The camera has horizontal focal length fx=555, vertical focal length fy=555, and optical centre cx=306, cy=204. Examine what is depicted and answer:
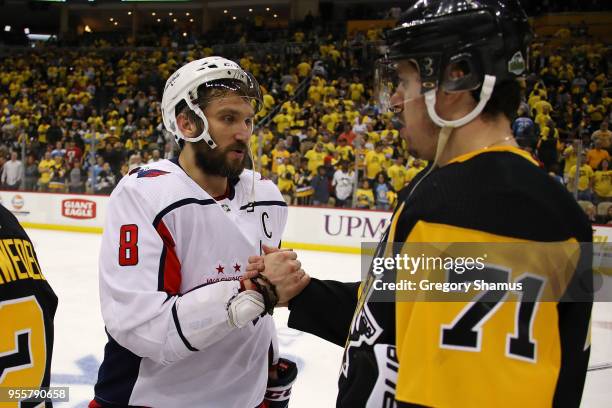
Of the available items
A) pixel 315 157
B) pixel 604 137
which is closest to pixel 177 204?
pixel 604 137

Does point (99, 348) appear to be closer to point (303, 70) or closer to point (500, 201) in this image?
point (500, 201)

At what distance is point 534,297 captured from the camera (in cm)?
87

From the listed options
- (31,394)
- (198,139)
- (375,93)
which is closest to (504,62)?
(375,93)

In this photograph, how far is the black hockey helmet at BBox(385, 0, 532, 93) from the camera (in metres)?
1.01

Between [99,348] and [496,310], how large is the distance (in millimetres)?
3699

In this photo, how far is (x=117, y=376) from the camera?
1537 millimetres

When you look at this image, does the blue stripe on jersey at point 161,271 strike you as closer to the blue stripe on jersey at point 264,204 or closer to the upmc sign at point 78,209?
the blue stripe on jersey at point 264,204

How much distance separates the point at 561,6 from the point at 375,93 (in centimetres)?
1947

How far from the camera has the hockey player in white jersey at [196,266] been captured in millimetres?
1354

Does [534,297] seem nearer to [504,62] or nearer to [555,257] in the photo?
[555,257]

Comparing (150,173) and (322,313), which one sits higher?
(150,173)

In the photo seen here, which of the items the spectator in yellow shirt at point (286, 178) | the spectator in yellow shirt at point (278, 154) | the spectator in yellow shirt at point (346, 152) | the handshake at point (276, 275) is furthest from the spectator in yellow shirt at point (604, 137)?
the handshake at point (276, 275)

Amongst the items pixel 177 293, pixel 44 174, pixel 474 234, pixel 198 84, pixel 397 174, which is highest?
pixel 198 84

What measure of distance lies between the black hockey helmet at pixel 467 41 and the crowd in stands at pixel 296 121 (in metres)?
1.90
